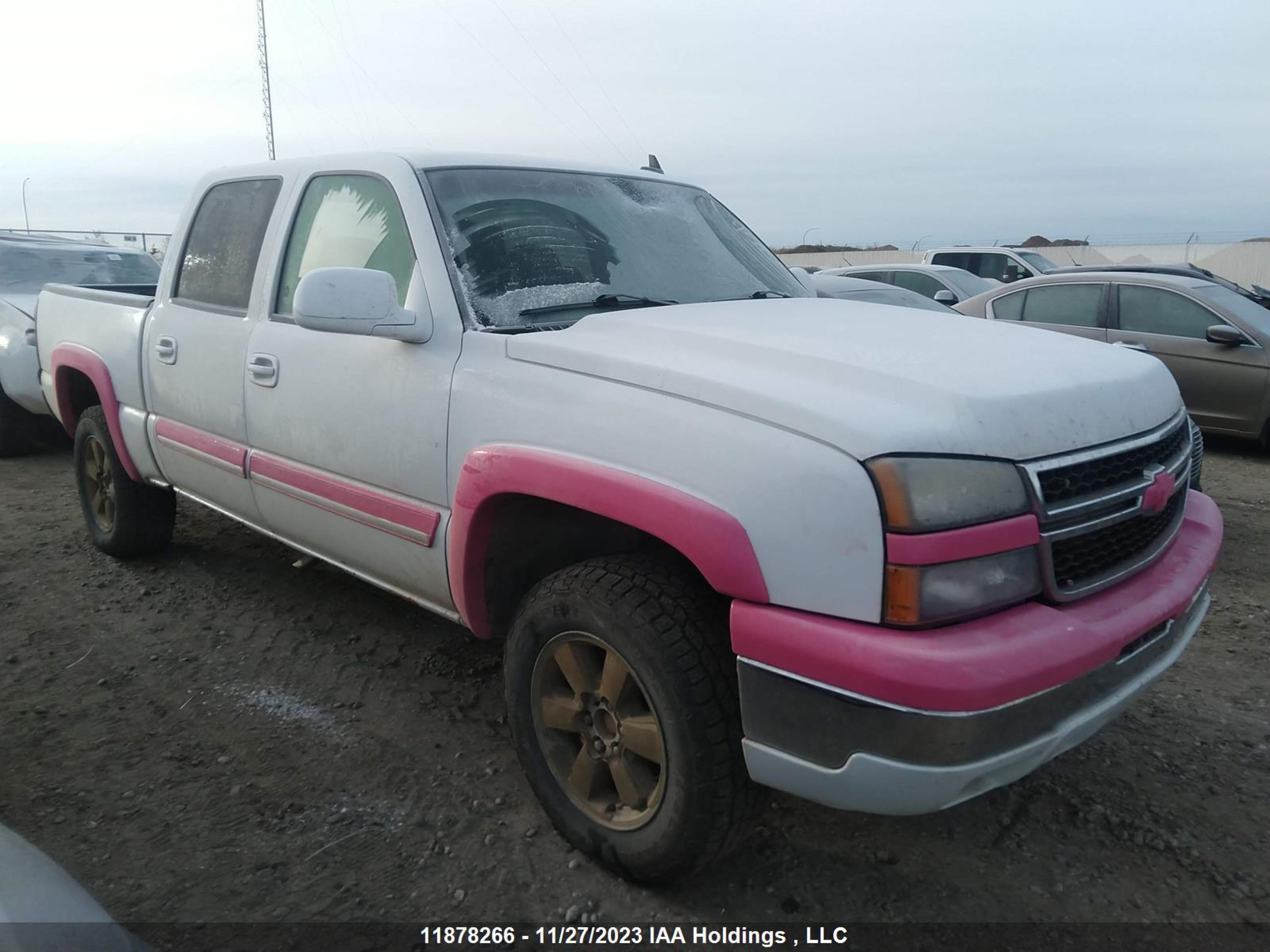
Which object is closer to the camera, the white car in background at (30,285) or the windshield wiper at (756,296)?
the windshield wiper at (756,296)

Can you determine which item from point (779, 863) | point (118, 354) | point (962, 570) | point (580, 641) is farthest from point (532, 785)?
point (118, 354)

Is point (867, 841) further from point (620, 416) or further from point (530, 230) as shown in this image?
point (530, 230)

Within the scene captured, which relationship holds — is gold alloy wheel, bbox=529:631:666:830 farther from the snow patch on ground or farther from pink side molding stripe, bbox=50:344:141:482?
pink side molding stripe, bbox=50:344:141:482

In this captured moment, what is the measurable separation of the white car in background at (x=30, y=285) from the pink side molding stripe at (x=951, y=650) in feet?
17.7

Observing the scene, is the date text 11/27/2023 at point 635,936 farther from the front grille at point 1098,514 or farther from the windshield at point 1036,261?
the windshield at point 1036,261

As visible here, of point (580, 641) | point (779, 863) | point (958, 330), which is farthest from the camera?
point (958, 330)

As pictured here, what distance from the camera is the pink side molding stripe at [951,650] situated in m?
1.78

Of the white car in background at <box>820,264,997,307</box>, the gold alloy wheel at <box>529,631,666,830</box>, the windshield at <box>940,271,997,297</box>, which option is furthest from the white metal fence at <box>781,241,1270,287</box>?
the gold alloy wheel at <box>529,631,666,830</box>

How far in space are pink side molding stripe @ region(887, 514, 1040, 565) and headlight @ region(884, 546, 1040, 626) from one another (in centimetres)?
1

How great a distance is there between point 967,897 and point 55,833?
2.42 metres

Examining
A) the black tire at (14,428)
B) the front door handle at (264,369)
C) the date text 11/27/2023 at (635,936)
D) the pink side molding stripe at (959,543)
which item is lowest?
the date text 11/27/2023 at (635,936)

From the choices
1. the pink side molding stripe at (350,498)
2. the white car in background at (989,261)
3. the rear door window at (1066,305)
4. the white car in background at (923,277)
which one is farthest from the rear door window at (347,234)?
the white car in background at (989,261)

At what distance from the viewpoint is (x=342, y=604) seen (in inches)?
170

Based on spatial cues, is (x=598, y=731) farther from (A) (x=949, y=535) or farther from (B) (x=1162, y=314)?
(B) (x=1162, y=314)
